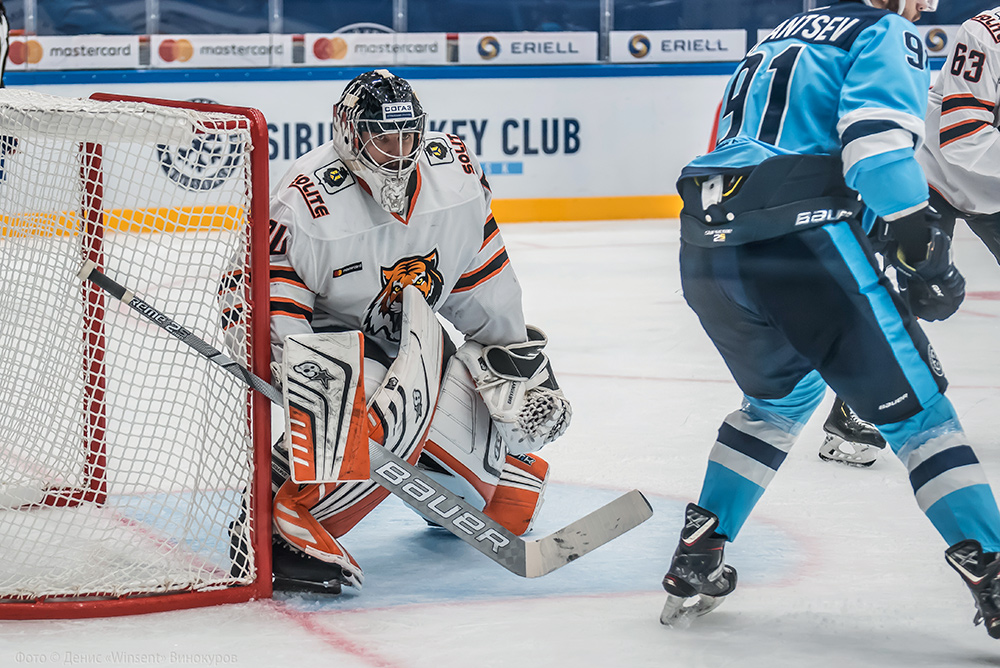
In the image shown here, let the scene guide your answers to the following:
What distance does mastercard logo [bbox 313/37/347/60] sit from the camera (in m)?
6.76

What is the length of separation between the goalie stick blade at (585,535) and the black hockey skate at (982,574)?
0.47 m

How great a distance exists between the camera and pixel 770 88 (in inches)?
63.0

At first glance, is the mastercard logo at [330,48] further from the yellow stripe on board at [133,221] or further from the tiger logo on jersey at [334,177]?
the tiger logo on jersey at [334,177]

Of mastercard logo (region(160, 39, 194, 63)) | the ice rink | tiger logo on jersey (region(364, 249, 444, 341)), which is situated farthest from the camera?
mastercard logo (region(160, 39, 194, 63))

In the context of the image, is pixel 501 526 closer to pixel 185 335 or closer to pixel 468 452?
pixel 468 452

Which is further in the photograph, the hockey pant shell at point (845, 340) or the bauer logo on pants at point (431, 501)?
the bauer logo on pants at point (431, 501)

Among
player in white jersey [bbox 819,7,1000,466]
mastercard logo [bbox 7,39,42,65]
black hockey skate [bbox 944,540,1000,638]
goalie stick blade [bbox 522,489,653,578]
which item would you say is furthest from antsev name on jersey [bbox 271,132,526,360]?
mastercard logo [bbox 7,39,42,65]

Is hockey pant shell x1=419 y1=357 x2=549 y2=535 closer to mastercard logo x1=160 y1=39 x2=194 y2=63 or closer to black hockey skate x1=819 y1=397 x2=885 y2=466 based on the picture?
black hockey skate x1=819 y1=397 x2=885 y2=466

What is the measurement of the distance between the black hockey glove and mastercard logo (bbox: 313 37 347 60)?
5485 millimetres

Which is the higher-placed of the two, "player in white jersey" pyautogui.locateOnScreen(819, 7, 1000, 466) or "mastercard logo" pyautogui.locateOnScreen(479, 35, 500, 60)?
"mastercard logo" pyautogui.locateOnScreen(479, 35, 500, 60)

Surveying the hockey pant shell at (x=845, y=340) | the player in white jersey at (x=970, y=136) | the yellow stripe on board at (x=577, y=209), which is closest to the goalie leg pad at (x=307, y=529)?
the hockey pant shell at (x=845, y=340)

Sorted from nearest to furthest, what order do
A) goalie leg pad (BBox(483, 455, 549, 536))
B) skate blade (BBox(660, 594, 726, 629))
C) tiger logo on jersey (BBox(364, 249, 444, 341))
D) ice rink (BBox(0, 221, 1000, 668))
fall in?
1. ice rink (BBox(0, 221, 1000, 668))
2. skate blade (BBox(660, 594, 726, 629))
3. tiger logo on jersey (BBox(364, 249, 444, 341))
4. goalie leg pad (BBox(483, 455, 549, 536))

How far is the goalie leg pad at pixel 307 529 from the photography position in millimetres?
1813

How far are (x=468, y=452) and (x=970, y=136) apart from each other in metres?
1.64
